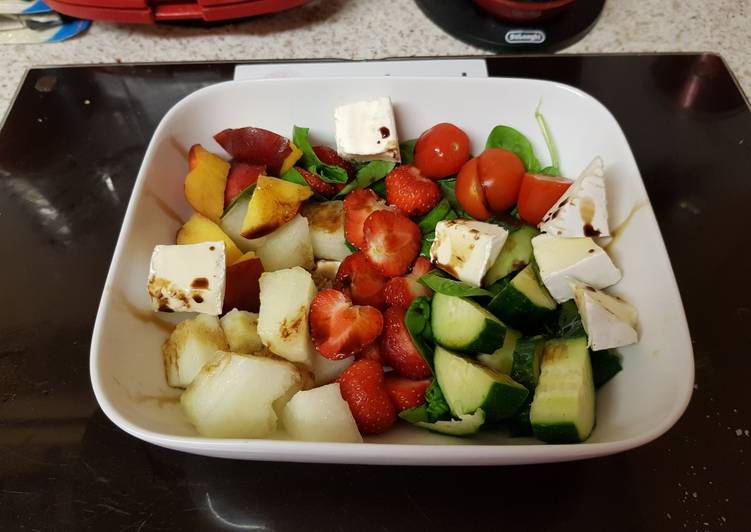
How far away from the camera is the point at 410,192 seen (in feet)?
2.94

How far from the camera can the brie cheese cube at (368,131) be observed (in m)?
0.91

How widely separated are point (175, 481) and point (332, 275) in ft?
1.23

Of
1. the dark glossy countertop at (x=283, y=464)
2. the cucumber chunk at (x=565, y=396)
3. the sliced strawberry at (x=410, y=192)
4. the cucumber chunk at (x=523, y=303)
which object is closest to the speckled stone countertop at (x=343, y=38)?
the dark glossy countertop at (x=283, y=464)

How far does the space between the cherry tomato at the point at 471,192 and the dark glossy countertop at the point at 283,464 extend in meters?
0.38

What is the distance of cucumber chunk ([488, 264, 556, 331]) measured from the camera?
769 mm

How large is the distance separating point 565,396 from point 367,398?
0.24 meters

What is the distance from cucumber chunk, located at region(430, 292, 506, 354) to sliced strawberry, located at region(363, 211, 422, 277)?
0.11 metres

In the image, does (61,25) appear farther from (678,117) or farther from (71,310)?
(678,117)

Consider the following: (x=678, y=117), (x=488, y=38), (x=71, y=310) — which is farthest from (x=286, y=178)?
(x=678, y=117)

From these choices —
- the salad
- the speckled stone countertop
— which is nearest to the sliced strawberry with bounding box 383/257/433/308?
the salad

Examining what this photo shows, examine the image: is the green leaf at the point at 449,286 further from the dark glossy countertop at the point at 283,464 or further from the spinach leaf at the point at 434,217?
the dark glossy countertop at the point at 283,464

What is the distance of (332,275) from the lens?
91 cm

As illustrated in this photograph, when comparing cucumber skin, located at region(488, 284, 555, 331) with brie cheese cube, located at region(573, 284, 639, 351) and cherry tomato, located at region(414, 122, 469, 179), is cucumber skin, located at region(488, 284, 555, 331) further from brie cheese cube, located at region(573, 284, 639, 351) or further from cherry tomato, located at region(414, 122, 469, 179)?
cherry tomato, located at region(414, 122, 469, 179)

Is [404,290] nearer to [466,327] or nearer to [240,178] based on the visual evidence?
[466,327]
